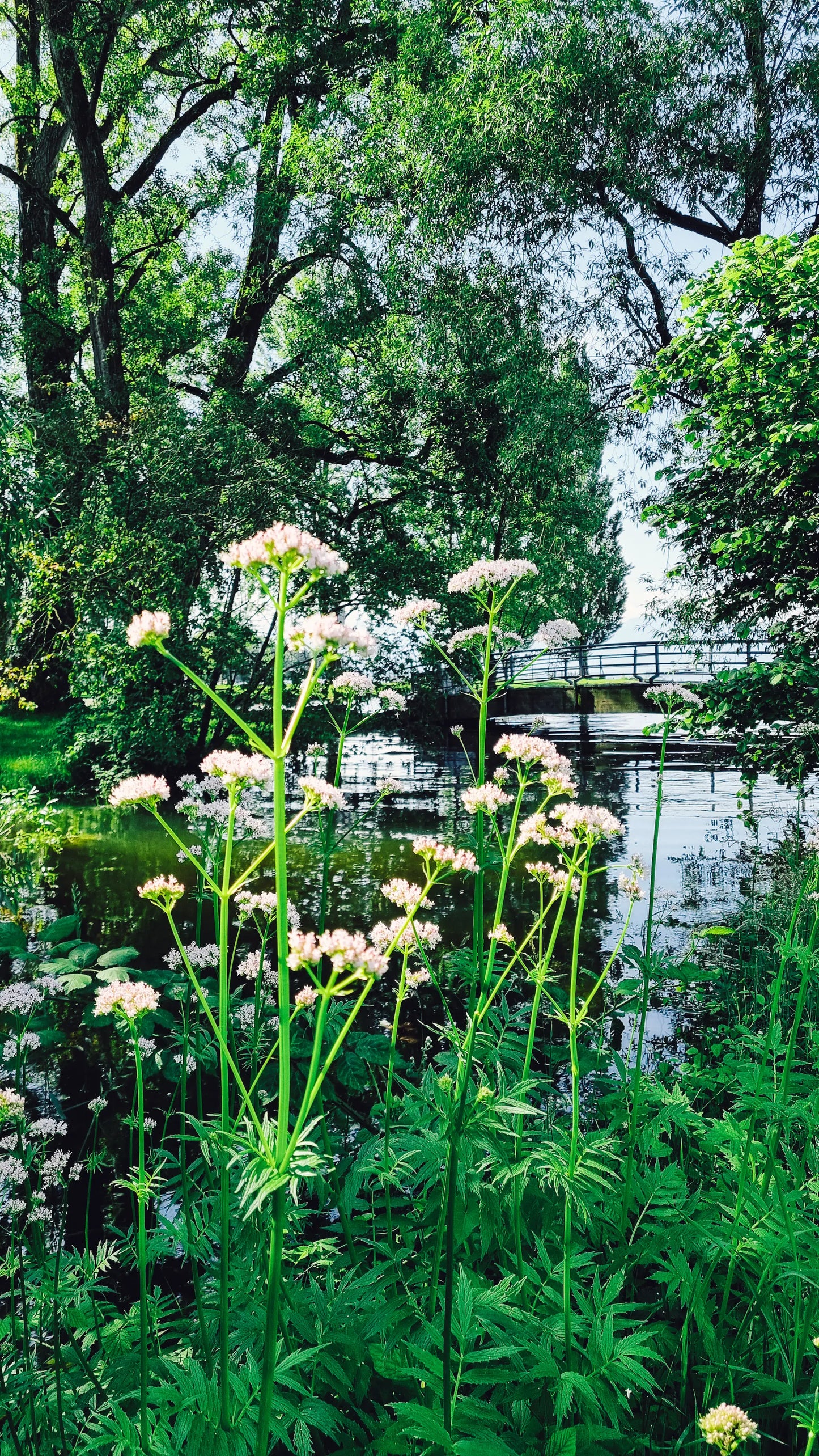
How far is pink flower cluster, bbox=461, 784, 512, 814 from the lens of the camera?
194 cm

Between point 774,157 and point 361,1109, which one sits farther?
point 774,157

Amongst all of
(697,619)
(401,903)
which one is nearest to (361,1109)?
(401,903)

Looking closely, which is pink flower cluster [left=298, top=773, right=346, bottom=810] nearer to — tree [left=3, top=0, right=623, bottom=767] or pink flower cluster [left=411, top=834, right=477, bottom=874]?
pink flower cluster [left=411, top=834, right=477, bottom=874]

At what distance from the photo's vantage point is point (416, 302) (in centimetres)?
1362

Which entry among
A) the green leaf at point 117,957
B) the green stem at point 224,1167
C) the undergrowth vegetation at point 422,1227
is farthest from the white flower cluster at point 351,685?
the green leaf at point 117,957

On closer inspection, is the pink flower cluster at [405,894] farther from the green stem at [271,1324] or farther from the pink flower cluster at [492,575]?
the pink flower cluster at [492,575]

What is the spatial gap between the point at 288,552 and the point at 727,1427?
5.12ft

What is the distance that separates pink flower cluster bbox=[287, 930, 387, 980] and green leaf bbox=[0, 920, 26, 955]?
13.6 ft

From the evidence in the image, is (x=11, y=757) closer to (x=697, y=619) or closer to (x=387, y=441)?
(x=387, y=441)

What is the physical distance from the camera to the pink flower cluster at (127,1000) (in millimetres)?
1503

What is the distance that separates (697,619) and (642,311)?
543 cm

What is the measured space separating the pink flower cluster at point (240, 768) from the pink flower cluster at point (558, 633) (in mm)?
1307

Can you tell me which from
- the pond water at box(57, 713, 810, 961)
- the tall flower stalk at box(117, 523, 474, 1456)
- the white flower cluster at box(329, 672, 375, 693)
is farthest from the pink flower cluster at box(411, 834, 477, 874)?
the pond water at box(57, 713, 810, 961)

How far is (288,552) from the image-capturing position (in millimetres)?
1221
